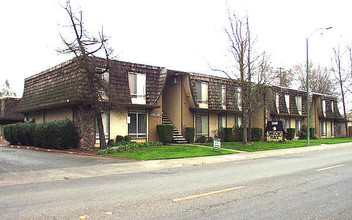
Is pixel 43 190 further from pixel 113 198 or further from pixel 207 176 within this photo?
pixel 207 176

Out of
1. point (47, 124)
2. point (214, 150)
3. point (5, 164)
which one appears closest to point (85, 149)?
point (47, 124)

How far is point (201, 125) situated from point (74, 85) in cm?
1147

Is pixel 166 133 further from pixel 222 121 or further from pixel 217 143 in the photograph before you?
pixel 222 121

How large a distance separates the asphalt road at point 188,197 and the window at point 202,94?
51.7 ft

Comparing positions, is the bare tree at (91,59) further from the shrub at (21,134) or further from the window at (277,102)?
the window at (277,102)

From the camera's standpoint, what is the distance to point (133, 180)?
10.4m

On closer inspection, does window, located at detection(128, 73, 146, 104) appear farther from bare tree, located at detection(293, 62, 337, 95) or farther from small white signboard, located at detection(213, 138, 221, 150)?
bare tree, located at detection(293, 62, 337, 95)

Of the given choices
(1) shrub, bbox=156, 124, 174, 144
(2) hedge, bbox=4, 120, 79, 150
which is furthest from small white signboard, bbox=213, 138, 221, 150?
(2) hedge, bbox=4, 120, 79, 150

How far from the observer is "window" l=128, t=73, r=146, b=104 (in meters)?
22.9

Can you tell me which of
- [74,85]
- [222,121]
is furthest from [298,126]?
[74,85]

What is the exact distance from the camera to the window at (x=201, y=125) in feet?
88.6

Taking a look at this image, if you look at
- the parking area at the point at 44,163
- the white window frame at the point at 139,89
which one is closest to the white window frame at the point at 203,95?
the white window frame at the point at 139,89

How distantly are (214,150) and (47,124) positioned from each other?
10841 millimetres

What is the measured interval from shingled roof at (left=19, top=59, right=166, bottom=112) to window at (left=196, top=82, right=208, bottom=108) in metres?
3.87
